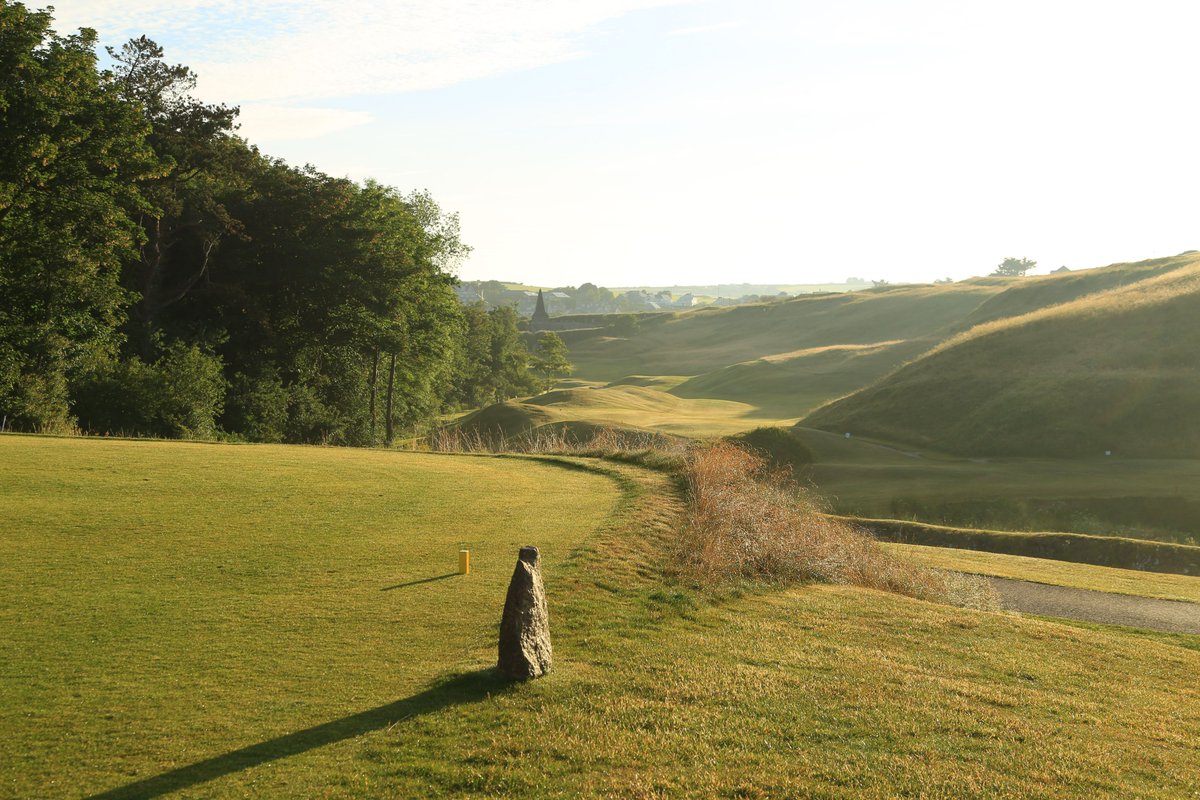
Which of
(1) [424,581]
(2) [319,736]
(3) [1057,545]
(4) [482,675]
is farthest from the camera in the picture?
(3) [1057,545]

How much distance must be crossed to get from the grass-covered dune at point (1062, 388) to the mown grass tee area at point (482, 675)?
1338 inches

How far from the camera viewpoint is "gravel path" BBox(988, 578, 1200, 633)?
17.9 meters

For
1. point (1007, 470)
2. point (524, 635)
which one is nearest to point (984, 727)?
point (524, 635)

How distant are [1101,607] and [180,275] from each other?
129 ft

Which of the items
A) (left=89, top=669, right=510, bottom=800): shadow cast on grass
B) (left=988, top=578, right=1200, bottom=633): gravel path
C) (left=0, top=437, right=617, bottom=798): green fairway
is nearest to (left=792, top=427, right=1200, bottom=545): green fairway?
(left=988, top=578, right=1200, bottom=633): gravel path

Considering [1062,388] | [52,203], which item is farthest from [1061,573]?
[52,203]

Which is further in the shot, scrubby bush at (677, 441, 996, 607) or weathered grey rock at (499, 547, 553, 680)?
scrubby bush at (677, 441, 996, 607)

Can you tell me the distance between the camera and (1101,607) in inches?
759

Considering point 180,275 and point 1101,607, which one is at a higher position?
point 180,275

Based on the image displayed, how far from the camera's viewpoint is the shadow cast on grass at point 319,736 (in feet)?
21.2

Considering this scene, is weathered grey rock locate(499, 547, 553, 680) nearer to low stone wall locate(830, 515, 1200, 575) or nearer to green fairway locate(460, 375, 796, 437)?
low stone wall locate(830, 515, 1200, 575)

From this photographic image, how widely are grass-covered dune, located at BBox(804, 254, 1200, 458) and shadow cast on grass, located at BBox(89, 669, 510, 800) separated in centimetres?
4391

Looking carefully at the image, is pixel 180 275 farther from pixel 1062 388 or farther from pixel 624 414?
pixel 1062 388

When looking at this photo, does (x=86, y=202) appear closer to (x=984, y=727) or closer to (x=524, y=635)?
(x=524, y=635)
